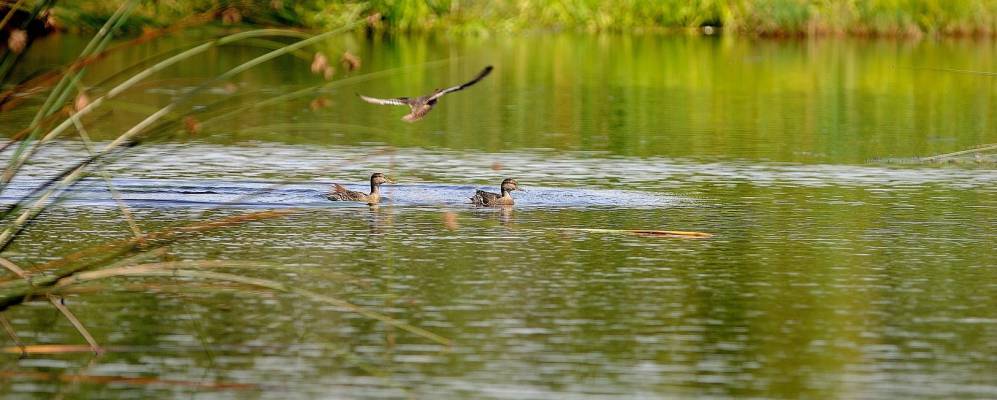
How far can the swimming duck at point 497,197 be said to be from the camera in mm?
15281

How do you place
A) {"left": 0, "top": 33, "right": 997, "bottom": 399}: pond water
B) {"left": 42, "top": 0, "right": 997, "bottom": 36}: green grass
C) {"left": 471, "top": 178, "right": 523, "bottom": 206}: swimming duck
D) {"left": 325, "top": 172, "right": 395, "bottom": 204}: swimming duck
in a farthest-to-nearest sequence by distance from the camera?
{"left": 42, "top": 0, "right": 997, "bottom": 36}: green grass
{"left": 325, "top": 172, "right": 395, "bottom": 204}: swimming duck
{"left": 471, "top": 178, "right": 523, "bottom": 206}: swimming duck
{"left": 0, "top": 33, "right": 997, "bottom": 399}: pond water

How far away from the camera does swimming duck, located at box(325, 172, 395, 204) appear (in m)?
15.6

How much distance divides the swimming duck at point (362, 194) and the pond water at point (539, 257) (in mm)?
132

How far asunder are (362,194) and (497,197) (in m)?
1.01

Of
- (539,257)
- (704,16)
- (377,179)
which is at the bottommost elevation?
(539,257)

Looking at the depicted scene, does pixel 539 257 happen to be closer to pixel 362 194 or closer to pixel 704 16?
pixel 362 194

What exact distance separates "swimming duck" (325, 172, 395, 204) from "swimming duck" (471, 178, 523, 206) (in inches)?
30.0

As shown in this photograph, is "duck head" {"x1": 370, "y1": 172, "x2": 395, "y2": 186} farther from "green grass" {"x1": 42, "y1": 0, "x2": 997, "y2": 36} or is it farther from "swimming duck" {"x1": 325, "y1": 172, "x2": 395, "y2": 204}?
"green grass" {"x1": 42, "y1": 0, "x2": 997, "y2": 36}

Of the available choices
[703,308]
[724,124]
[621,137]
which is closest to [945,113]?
[724,124]

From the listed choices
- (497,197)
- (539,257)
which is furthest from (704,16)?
(539,257)

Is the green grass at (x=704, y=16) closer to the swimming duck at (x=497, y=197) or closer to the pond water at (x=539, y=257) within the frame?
the pond water at (x=539, y=257)

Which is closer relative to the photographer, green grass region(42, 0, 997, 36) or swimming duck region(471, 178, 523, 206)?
swimming duck region(471, 178, 523, 206)

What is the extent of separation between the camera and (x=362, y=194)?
1561 centimetres

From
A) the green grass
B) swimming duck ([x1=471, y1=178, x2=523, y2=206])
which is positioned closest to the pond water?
swimming duck ([x1=471, y1=178, x2=523, y2=206])
